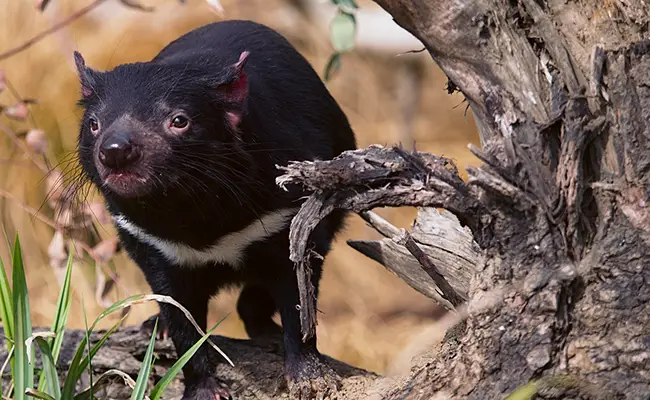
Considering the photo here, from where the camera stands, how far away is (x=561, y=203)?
215cm

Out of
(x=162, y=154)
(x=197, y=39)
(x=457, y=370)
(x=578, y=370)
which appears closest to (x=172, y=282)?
(x=162, y=154)

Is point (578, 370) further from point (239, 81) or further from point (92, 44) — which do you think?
point (92, 44)

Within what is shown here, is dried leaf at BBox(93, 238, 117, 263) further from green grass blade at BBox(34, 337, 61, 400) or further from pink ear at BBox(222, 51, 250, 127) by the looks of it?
green grass blade at BBox(34, 337, 61, 400)

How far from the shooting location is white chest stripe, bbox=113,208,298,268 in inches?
119

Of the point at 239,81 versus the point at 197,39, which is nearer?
the point at 239,81

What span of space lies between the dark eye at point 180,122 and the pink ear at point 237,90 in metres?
0.18

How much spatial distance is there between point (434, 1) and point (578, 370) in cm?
92

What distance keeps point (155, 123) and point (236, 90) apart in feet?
1.04

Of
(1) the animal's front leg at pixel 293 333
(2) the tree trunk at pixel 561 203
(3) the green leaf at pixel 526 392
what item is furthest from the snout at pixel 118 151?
(3) the green leaf at pixel 526 392

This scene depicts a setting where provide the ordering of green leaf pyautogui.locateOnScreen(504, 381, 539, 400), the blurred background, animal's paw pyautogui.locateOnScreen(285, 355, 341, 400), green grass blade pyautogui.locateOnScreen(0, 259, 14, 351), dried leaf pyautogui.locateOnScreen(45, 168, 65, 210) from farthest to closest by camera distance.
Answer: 1. the blurred background
2. dried leaf pyautogui.locateOnScreen(45, 168, 65, 210)
3. animal's paw pyautogui.locateOnScreen(285, 355, 341, 400)
4. green grass blade pyautogui.locateOnScreen(0, 259, 14, 351)
5. green leaf pyautogui.locateOnScreen(504, 381, 539, 400)

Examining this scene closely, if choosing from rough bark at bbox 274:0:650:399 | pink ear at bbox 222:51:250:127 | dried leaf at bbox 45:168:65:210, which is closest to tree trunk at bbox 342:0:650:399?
rough bark at bbox 274:0:650:399

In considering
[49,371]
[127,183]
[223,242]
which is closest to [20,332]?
[49,371]

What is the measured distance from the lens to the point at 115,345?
10.9 feet

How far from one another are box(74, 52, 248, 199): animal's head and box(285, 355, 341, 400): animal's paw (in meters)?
0.72
